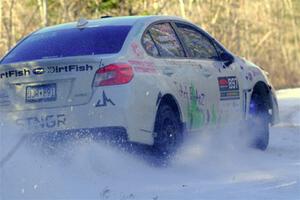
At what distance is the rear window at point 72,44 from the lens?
902cm

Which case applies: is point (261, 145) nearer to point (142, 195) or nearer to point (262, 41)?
point (142, 195)

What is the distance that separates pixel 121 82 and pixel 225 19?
87.9 feet

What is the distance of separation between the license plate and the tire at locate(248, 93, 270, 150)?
3.32 m

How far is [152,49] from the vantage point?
9367 mm

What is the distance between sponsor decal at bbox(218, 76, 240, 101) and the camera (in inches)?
412

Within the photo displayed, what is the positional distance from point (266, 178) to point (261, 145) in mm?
2551

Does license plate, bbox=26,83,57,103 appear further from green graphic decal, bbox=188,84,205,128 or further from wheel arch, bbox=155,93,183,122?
green graphic decal, bbox=188,84,205,128

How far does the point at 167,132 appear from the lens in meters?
9.17

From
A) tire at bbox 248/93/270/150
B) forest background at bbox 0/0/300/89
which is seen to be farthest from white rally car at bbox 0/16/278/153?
forest background at bbox 0/0/300/89

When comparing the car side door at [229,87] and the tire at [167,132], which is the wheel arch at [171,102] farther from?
the car side door at [229,87]

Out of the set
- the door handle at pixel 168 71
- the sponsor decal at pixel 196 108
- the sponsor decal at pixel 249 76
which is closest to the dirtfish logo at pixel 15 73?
the door handle at pixel 168 71

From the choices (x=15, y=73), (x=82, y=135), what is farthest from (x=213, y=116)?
(x=15, y=73)

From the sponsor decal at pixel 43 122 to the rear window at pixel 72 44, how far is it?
736mm

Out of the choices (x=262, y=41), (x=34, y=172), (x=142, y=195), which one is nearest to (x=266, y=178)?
(x=142, y=195)
